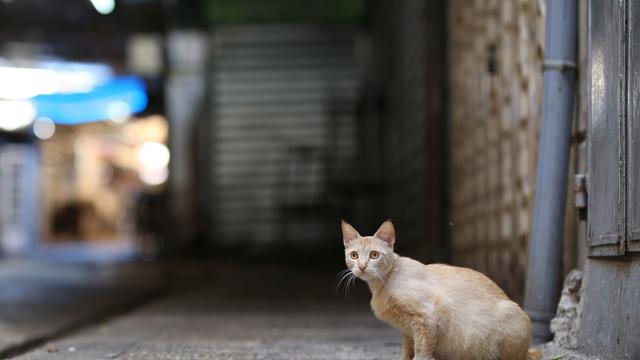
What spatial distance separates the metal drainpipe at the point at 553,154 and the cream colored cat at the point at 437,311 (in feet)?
2.91

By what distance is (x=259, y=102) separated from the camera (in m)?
14.1

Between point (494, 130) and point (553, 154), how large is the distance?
2.10m

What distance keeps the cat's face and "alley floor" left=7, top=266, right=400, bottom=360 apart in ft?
3.18

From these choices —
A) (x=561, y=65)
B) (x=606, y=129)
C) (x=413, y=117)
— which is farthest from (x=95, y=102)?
(x=606, y=129)

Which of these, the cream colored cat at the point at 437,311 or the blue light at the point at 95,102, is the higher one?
the blue light at the point at 95,102

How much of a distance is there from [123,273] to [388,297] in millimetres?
8647

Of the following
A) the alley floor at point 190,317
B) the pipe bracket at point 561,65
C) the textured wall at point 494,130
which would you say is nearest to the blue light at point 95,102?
the alley floor at point 190,317

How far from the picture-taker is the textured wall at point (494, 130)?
505cm

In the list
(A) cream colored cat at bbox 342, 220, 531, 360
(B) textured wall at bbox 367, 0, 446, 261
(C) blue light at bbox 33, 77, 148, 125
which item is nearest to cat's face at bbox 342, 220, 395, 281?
(A) cream colored cat at bbox 342, 220, 531, 360

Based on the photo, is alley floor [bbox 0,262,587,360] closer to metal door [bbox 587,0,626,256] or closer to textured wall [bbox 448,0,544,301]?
metal door [bbox 587,0,626,256]

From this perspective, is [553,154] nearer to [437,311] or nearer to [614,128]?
[614,128]

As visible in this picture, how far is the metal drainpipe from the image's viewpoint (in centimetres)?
408

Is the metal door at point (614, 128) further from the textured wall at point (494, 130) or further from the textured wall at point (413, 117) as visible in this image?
the textured wall at point (413, 117)

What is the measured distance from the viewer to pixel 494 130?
6164 millimetres
